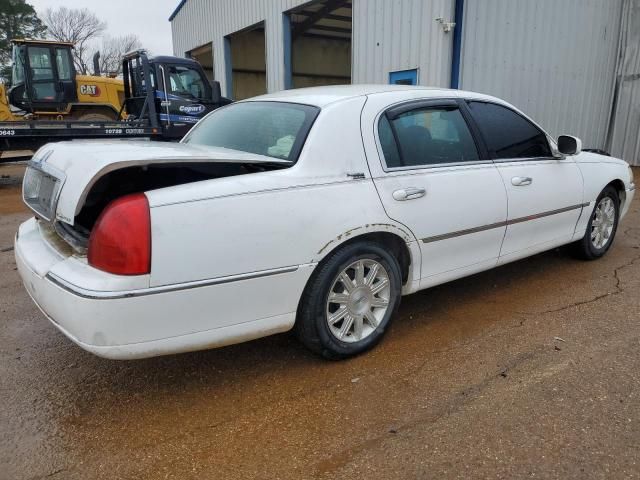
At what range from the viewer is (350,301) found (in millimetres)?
2951

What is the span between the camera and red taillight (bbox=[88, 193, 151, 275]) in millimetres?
2225

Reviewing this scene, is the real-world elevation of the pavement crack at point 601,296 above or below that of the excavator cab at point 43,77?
below

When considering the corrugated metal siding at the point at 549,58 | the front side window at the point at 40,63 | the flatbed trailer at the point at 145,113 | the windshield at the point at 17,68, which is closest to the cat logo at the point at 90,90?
the front side window at the point at 40,63

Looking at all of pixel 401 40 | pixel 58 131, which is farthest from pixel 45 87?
pixel 401 40

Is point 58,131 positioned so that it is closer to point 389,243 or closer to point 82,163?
point 82,163

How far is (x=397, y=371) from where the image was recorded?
290cm

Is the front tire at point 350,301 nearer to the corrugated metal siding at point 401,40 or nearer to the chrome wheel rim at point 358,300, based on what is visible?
the chrome wheel rim at point 358,300

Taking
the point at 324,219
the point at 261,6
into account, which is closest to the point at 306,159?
the point at 324,219

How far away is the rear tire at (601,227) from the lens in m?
4.65

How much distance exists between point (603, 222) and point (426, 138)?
2.46m

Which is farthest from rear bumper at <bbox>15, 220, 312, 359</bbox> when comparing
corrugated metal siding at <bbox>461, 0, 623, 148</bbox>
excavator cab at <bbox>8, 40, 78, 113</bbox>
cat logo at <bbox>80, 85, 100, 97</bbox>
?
cat logo at <bbox>80, 85, 100, 97</bbox>

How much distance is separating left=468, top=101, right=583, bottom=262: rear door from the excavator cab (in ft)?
41.8

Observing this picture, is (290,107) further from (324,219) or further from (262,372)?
(262,372)

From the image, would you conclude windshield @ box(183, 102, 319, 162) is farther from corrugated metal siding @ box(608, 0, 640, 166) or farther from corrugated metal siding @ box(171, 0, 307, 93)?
corrugated metal siding @ box(608, 0, 640, 166)
